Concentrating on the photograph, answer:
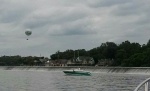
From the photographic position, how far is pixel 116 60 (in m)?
187

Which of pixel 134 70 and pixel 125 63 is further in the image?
pixel 125 63

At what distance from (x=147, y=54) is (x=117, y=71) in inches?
715

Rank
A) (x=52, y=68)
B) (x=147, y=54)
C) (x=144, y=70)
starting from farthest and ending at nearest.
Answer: (x=52, y=68), (x=147, y=54), (x=144, y=70)

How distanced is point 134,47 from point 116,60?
48.2 ft

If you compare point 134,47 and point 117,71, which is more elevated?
point 134,47

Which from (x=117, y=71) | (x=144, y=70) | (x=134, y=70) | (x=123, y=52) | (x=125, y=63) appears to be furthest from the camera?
(x=123, y=52)

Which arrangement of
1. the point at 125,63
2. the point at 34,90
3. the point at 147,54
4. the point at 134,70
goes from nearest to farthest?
the point at 34,90
the point at 134,70
the point at 147,54
the point at 125,63

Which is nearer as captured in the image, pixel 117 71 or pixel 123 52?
pixel 117 71

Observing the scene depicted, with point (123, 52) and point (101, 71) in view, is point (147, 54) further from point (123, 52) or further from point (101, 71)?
point (123, 52)

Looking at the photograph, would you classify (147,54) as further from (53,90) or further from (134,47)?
(53,90)

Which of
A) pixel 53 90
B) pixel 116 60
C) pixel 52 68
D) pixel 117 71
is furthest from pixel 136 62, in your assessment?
pixel 53 90

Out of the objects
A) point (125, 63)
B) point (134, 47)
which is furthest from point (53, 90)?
point (134, 47)

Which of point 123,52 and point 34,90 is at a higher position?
point 123,52

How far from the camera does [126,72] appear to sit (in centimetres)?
12400
